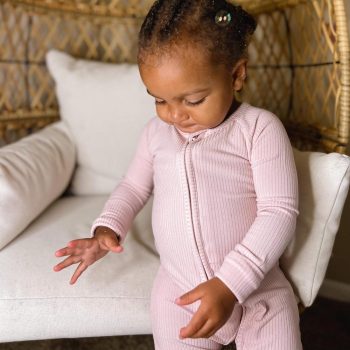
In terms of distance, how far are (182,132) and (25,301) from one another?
16.1 inches

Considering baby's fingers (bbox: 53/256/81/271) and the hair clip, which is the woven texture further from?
baby's fingers (bbox: 53/256/81/271)

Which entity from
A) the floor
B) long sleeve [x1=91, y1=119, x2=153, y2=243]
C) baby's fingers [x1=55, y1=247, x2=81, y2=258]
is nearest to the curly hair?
long sleeve [x1=91, y1=119, x2=153, y2=243]

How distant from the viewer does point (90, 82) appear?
1.26 meters

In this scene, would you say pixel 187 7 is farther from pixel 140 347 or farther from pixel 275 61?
pixel 140 347

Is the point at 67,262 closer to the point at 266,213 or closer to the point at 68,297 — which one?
the point at 68,297

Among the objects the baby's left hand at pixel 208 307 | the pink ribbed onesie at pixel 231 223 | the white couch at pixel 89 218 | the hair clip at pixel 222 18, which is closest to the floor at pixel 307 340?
the white couch at pixel 89 218

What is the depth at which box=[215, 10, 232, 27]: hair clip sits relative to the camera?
0.72 metres

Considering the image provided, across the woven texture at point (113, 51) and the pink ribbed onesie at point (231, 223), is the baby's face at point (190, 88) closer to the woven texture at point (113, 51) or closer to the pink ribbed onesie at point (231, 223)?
the pink ribbed onesie at point (231, 223)

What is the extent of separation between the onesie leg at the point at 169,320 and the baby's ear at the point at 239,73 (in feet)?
1.18

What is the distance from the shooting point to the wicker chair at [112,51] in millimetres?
1168

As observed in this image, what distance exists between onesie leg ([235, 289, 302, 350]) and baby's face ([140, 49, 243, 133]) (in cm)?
31

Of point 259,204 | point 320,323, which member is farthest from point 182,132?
point 320,323

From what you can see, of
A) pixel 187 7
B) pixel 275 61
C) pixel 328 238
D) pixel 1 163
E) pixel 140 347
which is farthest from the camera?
pixel 275 61

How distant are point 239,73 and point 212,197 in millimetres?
212
